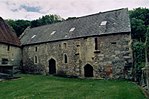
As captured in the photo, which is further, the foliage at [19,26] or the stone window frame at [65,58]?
the foliage at [19,26]

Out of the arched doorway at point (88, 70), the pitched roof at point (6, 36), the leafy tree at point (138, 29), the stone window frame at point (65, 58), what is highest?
the leafy tree at point (138, 29)

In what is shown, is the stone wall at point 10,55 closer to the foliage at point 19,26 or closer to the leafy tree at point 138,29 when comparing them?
the foliage at point 19,26

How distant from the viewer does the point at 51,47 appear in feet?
124

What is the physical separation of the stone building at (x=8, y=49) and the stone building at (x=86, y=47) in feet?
5.17

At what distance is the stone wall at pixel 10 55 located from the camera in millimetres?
36062

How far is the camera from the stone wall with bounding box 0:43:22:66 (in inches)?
1420

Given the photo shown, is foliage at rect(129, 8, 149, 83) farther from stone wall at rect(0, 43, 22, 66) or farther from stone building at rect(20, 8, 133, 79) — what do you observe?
stone wall at rect(0, 43, 22, 66)

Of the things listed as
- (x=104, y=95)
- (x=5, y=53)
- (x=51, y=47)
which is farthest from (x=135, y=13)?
(x=104, y=95)

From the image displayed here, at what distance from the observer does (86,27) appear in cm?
3594

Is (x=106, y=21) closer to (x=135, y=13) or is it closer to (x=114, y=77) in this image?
(x=114, y=77)

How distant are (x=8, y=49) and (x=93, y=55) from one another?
13357 millimetres

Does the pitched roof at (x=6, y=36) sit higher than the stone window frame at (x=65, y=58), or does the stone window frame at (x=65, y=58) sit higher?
the pitched roof at (x=6, y=36)

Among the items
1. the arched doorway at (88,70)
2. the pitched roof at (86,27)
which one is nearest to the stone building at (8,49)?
the pitched roof at (86,27)

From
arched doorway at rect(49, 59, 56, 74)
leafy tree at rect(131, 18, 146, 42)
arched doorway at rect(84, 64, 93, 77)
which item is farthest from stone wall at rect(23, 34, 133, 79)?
leafy tree at rect(131, 18, 146, 42)
